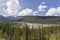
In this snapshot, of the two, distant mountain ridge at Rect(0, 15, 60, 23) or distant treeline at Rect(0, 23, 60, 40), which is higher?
distant mountain ridge at Rect(0, 15, 60, 23)

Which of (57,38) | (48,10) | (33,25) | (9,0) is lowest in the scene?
(57,38)

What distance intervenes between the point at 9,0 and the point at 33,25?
4.92ft

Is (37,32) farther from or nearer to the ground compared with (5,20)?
nearer to the ground

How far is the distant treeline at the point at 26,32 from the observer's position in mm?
6082

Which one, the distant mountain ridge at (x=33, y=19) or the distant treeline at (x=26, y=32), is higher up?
the distant mountain ridge at (x=33, y=19)

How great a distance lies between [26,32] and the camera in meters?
6.23

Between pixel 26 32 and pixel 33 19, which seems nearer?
pixel 26 32

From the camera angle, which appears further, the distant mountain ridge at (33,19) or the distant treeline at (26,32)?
the distant mountain ridge at (33,19)

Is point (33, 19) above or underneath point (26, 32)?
above

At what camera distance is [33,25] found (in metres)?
6.70

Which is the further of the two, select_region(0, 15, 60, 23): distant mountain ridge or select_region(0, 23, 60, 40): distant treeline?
select_region(0, 15, 60, 23): distant mountain ridge

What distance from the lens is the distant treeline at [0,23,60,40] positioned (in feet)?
20.0

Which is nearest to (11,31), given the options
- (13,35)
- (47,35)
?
(13,35)

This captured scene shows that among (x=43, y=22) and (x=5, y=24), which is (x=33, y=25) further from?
(x=5, y=24)
